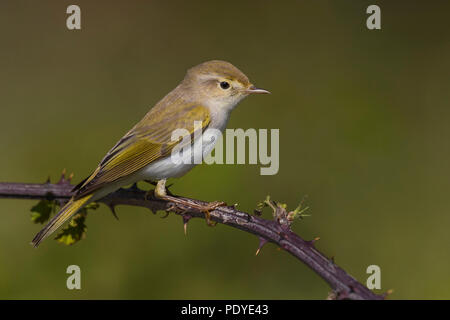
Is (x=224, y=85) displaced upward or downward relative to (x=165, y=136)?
upward

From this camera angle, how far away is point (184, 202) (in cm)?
354

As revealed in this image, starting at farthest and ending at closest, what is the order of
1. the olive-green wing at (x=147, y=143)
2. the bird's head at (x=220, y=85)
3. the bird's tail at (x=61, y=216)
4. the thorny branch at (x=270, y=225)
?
the bird's head at (x=220, y=85), the olive-green wing at (x=147, y=143), the bird's tail at (x=61, y=216), the thorny branch at (x=270, y=225)

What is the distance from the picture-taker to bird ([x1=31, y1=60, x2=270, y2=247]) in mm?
3562

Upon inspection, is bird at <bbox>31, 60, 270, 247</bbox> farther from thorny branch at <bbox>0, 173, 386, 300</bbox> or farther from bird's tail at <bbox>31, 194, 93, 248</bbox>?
thorny branch at <bbox>0, 173, 386, 300</bbox>

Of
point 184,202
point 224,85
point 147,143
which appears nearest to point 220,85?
point 224,85

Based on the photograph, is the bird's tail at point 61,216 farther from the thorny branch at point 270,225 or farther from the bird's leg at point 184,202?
the bird's leg at point 184,202

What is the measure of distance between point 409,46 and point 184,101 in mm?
3209

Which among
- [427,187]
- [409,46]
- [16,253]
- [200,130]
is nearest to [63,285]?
[16,253]

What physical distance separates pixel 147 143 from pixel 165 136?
14cm

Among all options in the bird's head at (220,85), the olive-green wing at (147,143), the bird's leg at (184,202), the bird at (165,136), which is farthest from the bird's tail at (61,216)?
the bird's head at (220,85)

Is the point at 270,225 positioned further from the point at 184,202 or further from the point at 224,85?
the point at 224,85

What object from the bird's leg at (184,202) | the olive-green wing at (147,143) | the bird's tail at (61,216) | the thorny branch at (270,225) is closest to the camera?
the thorny branch at (270,225)

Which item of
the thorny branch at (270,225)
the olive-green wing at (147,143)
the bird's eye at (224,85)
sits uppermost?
the bird's eye at (224,85)

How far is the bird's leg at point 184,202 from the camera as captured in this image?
3.18m
